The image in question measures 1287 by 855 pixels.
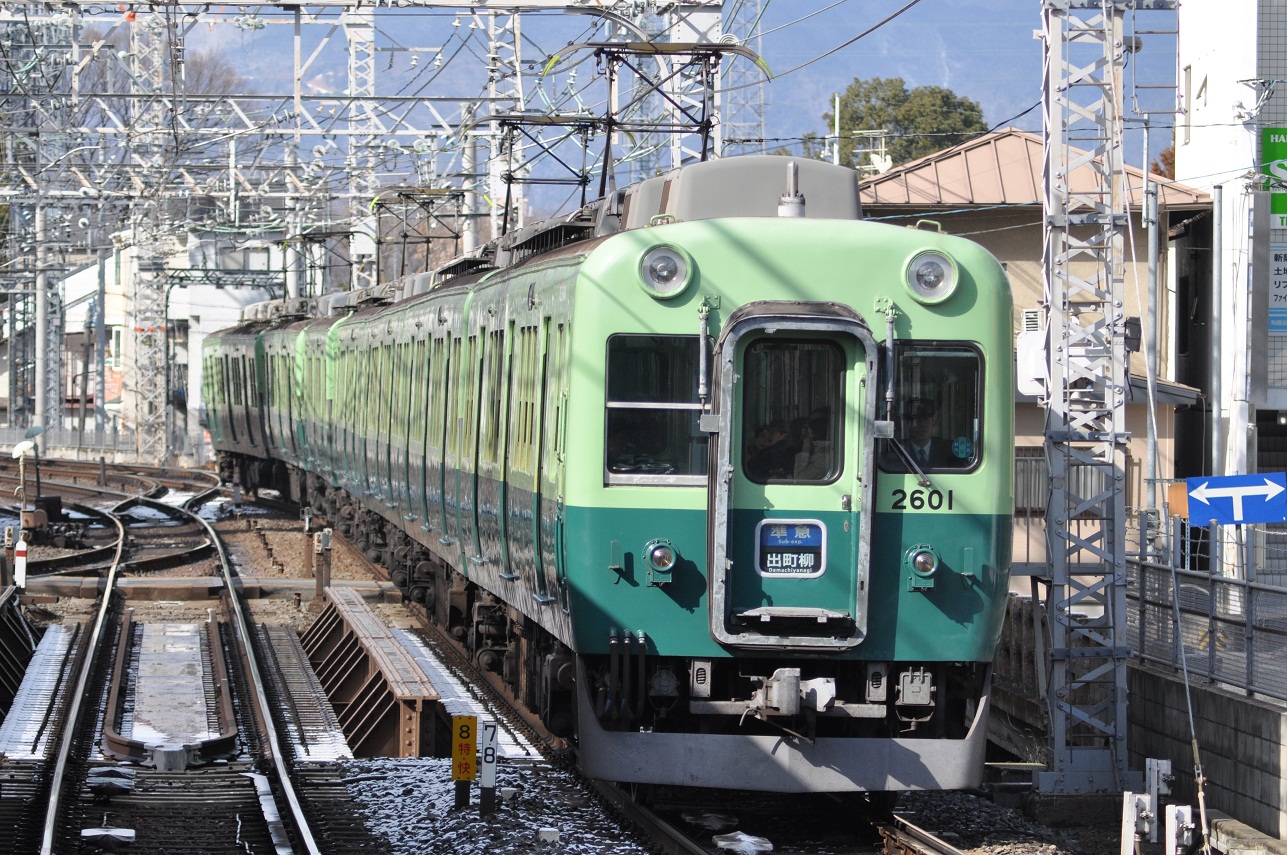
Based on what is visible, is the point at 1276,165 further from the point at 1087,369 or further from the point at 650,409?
the point at 650,409

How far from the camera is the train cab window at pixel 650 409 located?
826 centimetres

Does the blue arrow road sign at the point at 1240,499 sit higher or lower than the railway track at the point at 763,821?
higher

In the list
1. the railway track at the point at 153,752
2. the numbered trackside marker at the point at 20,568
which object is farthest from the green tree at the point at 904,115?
the railway track at the point at 153,752

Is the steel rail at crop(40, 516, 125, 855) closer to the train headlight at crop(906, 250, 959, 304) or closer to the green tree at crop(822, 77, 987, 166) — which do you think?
the train headlight at crop(906, 250, 959, 304)

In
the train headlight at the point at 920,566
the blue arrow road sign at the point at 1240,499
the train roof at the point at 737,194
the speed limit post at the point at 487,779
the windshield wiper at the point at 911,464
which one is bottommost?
the speed limit post at the point at 487,779

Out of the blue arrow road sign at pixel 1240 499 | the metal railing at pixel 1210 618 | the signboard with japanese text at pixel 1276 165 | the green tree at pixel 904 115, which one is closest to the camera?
the metal railing at pixel 1210 618

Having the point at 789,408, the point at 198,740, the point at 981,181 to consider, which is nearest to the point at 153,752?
the point at 198,740

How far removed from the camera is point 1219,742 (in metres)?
9.82

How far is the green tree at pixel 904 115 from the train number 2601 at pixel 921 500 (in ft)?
171

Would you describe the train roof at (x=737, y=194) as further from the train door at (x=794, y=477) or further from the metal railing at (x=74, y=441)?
the metal railing at (x=74, y=441)

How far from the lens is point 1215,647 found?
1023 centimetres

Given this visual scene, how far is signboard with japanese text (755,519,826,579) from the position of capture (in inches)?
321

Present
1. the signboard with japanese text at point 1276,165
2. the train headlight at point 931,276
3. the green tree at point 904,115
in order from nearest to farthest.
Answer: the train headlight at point 931,276 < the signboard with japanese text at point 1276,165 < the green tree at point 904,115

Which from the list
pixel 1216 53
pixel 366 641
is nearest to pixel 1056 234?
pixel 366 641
